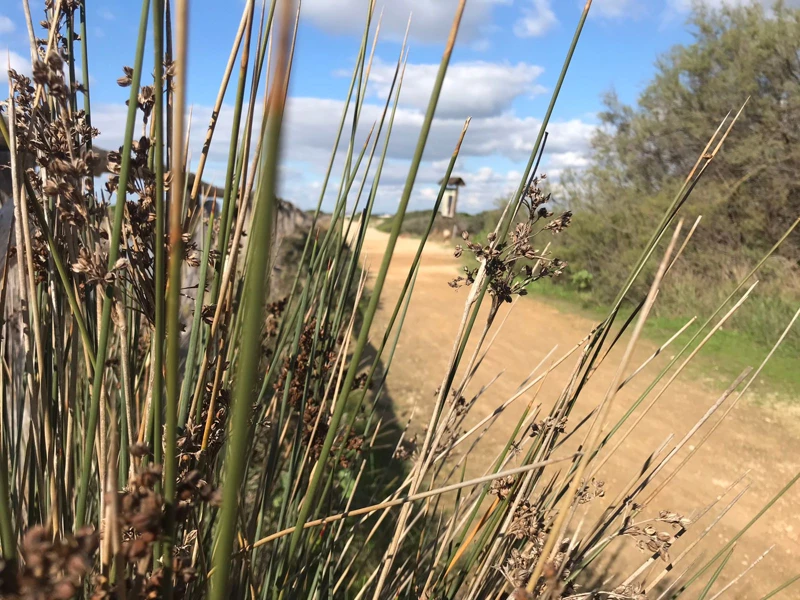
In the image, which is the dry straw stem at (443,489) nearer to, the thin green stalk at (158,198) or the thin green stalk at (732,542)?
the thin green stalk at (158,198)

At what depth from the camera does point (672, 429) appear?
3727 millimetres

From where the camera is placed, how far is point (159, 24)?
16.3 inches

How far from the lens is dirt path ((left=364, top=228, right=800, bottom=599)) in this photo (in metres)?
2.68

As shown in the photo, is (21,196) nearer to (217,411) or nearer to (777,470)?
(217,411)

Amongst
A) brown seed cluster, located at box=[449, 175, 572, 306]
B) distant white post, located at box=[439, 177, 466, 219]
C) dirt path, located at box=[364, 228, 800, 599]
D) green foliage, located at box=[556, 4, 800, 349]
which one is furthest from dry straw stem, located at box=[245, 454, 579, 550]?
distant white post, located at box=[439, 177, 466, 219]

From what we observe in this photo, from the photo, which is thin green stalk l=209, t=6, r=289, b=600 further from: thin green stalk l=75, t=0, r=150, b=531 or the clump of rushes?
thin green stalk l=75, t=0, r=150, b=531

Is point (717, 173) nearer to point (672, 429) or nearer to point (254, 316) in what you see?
point (672, 429)

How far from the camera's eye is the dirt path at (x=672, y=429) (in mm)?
2682

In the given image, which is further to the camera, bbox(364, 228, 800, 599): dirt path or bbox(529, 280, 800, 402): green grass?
bbox(529, 280, 800, 402): green grass

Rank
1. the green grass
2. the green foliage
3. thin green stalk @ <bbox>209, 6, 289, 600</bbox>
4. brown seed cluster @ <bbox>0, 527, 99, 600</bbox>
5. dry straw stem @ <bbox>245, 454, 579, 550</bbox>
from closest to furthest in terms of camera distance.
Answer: thin green stalk @ <bbox>209, 6, 289, 600</bbox> < brown seed cluster @ <bbox>0, 527, 99, 600</bbox> < dry straw stem @ <bbox>245, 454, 579, 550</bbox> < the green grass < the green foliage

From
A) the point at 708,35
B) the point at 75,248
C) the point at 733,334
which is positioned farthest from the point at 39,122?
the point at 708,35

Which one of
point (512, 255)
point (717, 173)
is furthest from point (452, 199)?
point (512, 255)

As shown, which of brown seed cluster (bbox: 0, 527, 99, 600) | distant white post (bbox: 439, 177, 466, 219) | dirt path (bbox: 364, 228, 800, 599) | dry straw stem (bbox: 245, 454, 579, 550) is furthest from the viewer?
distant white post (bbox: 439, 177, 466, 219)

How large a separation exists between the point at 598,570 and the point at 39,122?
250 cm
